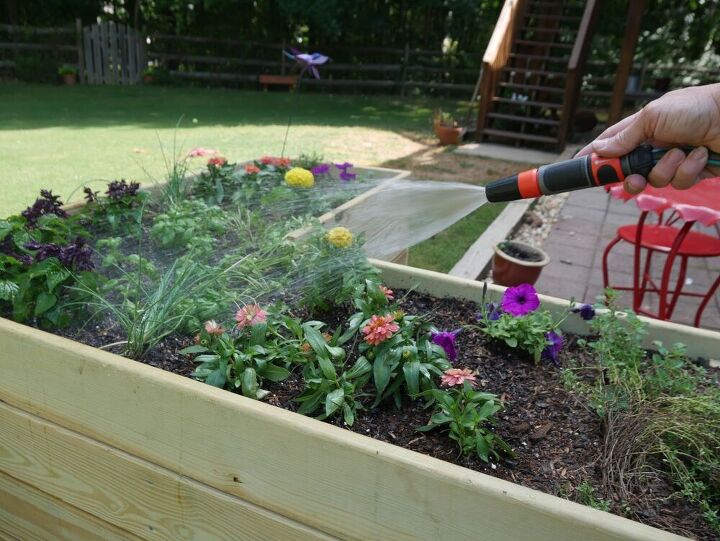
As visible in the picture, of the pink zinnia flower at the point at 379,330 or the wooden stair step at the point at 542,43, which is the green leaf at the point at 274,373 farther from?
the wooden stair step at the point at 542,43

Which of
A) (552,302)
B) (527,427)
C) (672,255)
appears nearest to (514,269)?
(672,255)

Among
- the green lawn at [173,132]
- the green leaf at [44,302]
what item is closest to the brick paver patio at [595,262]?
the green lawn at [173,132]

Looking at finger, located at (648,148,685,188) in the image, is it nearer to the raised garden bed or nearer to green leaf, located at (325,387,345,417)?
the raised garden bed

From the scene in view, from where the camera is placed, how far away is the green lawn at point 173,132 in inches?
199

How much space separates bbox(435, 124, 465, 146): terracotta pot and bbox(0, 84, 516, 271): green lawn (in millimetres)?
267

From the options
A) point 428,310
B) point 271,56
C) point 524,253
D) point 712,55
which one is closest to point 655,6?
point 712,55

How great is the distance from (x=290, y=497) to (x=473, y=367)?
749mm

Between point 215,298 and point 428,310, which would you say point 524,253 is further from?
point 215,298

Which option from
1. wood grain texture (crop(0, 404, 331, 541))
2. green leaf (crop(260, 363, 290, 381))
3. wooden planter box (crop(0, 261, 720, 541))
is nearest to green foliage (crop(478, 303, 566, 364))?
green leaf (crop(260, 363, 290, 381))

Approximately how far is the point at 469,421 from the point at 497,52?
7.78 m

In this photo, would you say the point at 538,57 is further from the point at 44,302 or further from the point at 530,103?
the point at 44,302

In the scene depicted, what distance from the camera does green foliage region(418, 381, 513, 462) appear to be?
1.34 metres

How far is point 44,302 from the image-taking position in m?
1.64

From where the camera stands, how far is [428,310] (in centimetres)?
203
